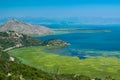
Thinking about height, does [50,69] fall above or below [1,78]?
below

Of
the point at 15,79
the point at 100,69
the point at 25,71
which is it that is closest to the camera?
the point at 15,79

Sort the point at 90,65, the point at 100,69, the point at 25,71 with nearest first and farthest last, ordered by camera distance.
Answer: the point at 25,71 → the point at 100,69 → the point at 90,65

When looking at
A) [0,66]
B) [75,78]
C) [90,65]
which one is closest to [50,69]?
[90,65]

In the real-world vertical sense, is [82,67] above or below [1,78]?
below

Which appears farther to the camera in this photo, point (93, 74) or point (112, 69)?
point (112, 69)

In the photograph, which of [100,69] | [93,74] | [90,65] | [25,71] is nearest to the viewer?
[25,71]

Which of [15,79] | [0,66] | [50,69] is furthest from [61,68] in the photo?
[15,79]

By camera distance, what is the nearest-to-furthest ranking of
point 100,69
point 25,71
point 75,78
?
1. point 25,71
2. point 75,78
3. point 100,69

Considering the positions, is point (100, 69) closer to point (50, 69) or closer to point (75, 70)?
point (75, 70)

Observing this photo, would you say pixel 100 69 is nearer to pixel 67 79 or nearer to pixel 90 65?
pixel 90 65
